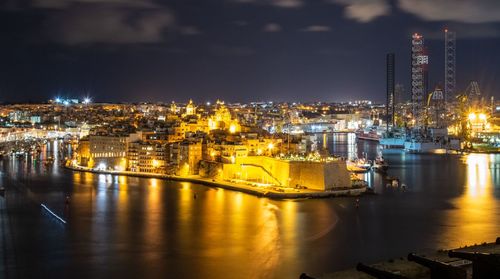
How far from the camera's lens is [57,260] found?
5879 mm

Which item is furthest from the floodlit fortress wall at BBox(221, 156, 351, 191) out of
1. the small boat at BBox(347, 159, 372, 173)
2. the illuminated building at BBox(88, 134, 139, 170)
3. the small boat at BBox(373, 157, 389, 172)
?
the illuminated building at BBox(88, 134, 139, 170)

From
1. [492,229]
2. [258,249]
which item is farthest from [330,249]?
[492,229]

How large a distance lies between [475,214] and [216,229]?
3.18 metres

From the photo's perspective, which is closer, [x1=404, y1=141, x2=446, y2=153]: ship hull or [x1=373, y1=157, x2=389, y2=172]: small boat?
[x1=373, y1=157, x2=389, y2=172]: small boat

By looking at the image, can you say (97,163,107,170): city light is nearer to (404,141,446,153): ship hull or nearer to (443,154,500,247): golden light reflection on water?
(443,154,500,247): golden light reflection on water

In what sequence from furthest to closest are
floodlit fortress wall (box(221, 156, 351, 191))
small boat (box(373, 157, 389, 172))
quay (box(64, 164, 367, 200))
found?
small boat (box(373, 157, 389, 172)) → floodlit fortress wall (box(221, 156, 351, 191)) → quay (box(64, 164, 367, 200))

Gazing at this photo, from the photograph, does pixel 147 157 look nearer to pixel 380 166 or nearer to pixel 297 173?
pixel 297 173

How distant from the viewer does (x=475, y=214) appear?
829 cm

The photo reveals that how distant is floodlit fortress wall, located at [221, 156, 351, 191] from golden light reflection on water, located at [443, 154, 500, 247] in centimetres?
177

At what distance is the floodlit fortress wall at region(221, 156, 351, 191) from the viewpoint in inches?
409

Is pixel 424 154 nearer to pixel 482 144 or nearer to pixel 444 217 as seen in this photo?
pixel 482 144

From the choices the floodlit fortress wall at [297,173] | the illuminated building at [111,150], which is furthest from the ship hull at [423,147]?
the floodlit fortress wall at [297,173]

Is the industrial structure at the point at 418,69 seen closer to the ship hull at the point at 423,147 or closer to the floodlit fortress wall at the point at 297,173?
the ship hull at the point at 423,147

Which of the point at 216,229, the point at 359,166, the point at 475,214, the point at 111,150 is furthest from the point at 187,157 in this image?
the point at 475,214
